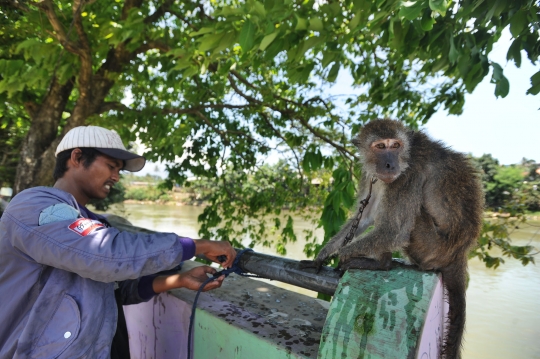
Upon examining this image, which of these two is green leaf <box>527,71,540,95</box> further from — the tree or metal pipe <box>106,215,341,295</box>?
metal pipe <box>106,215,341,295</box>

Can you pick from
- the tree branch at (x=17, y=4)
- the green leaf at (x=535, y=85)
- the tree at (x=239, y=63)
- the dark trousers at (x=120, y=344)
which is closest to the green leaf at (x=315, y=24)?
the tree at (x=239, y=63)

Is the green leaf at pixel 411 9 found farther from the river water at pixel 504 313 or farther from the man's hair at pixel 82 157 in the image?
the river water at pixel 504 313

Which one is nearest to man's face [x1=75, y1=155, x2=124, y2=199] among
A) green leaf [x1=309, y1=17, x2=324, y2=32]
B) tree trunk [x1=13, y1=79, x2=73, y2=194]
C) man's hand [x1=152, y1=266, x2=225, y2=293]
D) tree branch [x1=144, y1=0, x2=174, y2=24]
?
man's hand [x1=152, y1=266, x2=225, y2=293]

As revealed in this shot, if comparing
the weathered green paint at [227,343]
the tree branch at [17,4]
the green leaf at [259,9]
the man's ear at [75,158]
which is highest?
the tree branch at [17,4]

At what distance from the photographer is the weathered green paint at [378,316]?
1.15 m

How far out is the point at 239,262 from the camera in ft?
6.00

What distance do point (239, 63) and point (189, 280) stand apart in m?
2.54

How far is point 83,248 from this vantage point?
1.40m

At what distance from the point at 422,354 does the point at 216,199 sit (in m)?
5.48

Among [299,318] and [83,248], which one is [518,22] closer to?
[299,318]

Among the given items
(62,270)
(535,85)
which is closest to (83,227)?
(62,270)

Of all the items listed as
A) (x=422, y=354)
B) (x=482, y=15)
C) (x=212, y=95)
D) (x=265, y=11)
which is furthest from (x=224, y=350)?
(x=212, y=95)

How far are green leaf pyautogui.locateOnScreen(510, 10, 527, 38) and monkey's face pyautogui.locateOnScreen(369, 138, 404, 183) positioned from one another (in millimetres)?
875

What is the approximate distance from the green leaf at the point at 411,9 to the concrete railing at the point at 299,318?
3.46 feet
